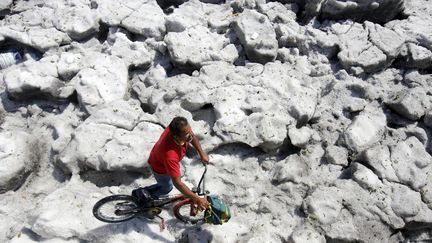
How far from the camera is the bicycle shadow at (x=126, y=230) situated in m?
5.11

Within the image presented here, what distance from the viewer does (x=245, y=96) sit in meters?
6.54

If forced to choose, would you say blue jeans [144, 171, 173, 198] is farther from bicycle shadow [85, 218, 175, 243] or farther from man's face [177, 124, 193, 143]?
man's face [177, 124, 193, 143]

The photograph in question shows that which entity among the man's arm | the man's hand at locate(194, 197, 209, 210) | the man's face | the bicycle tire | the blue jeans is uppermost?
the man's face

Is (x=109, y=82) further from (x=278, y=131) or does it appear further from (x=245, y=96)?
(x=278, y=131)

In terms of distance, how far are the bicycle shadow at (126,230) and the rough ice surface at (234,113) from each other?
0.02 metres

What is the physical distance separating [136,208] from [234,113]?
2.26 metres

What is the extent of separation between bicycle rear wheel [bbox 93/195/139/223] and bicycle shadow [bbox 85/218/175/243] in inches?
3.4

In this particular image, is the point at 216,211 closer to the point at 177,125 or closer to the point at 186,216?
the point at 186,216

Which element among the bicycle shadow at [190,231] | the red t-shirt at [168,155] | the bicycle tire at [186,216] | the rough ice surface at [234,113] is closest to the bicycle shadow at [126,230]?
the rough ice surface at [234,113]

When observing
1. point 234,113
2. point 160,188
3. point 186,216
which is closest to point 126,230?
point 160,188

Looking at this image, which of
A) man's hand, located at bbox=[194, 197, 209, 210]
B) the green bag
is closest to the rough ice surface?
the green bag

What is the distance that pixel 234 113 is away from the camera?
6.29 m

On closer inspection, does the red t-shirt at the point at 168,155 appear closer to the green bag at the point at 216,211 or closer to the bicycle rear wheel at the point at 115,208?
the green bag at the point at 216,211

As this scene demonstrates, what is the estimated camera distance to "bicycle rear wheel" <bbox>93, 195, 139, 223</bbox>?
520 cm
